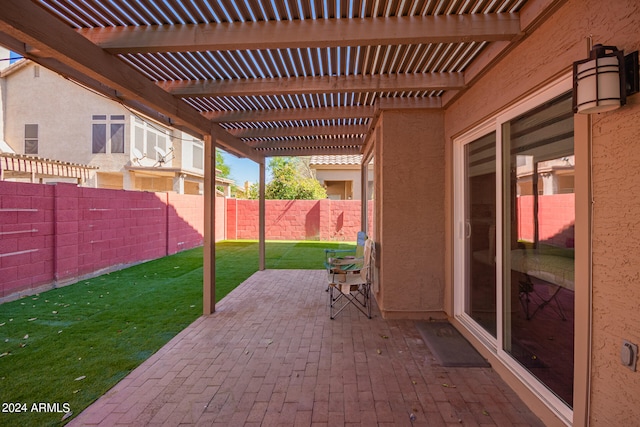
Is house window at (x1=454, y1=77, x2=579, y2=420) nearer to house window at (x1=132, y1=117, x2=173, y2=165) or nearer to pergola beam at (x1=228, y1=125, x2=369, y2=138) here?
pergola beam at (x1=228, y1=125, x2=369, y2=138)

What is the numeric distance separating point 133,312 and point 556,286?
4.85 metres

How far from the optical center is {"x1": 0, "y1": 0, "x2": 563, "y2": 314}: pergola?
7.34ft

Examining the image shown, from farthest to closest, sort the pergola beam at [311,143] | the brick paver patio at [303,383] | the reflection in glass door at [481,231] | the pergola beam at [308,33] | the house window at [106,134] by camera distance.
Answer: the house window at [106,134], the pergola beam at [311,143], the reflection in glass door at [481,231], the pergola beam at [308,33], the brick paver patio at [303,383]

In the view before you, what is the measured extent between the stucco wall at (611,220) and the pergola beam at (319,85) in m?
1.40

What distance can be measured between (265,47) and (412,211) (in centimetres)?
266

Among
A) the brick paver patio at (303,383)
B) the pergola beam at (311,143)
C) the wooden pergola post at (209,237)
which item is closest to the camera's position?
the brick paver patio at (303,383)

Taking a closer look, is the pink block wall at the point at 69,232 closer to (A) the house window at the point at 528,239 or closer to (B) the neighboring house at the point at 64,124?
(B) the neighboring house at the point at 64,124

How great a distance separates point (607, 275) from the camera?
1.71 m

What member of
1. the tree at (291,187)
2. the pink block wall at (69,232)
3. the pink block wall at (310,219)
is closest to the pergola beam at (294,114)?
the pink block wall at (69,232)

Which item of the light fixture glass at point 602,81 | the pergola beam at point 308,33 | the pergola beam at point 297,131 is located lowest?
the light fixture glass at point 602,81

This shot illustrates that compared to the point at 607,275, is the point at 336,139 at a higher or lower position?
higher

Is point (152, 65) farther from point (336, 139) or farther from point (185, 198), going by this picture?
point (185, 198)

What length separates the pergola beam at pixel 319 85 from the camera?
3426 mm

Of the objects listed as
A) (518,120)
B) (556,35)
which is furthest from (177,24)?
(518,120)
